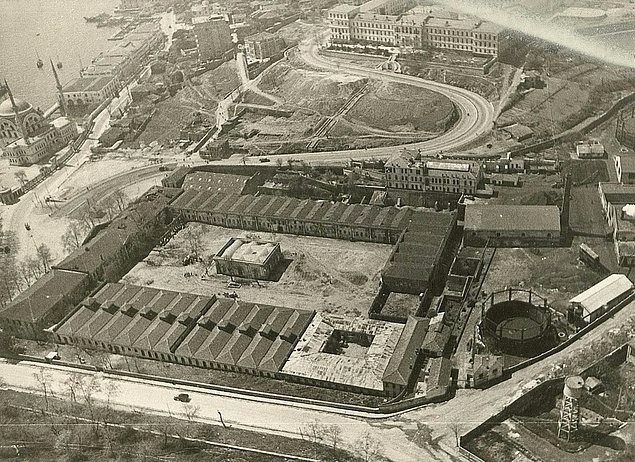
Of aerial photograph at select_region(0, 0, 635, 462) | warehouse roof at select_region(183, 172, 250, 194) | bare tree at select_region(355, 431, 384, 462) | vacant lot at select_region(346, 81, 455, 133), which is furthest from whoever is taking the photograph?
vacant lot at select_region(346, 81, 455, 133)

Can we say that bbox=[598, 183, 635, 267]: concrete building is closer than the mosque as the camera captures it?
Yes

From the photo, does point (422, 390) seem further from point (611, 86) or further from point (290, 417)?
point (611, 86)

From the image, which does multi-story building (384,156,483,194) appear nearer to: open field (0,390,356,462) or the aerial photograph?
the aerial photograph

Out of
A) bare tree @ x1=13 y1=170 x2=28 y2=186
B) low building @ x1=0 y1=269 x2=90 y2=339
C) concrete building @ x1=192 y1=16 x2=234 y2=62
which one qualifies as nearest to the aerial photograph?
low building @ x1=0 y1=269 x2=90 y2=339

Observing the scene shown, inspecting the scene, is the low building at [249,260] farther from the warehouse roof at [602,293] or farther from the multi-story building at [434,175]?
the warehouse roof at [602,293]

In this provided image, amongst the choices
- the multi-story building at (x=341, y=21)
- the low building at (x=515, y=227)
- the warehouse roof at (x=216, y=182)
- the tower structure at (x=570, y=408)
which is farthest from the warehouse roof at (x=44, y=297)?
the multi-story building at (x=341, y=21)

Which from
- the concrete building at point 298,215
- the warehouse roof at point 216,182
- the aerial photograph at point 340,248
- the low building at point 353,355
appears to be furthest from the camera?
the warehouse roof at point 216,182
